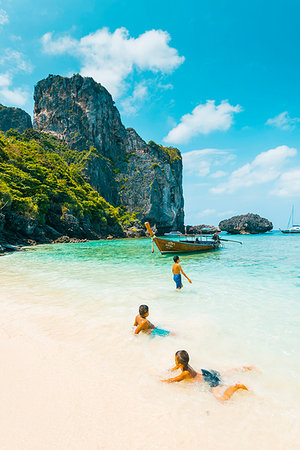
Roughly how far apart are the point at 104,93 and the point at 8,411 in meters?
98.8

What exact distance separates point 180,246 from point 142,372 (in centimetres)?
1757

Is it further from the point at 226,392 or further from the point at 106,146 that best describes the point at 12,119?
the point at 226,392

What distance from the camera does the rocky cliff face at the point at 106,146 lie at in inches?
3123

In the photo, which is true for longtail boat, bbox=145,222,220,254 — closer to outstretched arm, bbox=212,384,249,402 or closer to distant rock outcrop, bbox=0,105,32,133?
outstretched arm, bbox=212,384,249,402

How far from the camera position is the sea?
2.31m

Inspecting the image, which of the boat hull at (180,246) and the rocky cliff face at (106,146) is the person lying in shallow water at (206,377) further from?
the rocky cliff face at (106,146)

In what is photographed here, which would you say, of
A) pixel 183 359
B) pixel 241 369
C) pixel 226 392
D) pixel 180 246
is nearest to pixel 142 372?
pixel 183 359

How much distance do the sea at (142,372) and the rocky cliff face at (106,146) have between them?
7190 cm

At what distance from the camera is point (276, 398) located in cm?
301

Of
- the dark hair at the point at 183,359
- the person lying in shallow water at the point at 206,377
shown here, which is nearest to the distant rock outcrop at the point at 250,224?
the person lying in shallow water at the point at 206,377

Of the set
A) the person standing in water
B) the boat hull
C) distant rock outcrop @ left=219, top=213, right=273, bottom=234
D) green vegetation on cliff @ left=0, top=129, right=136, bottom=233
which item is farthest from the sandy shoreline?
distant rock outcrop @ left=219, top=213, right=273, bottom=234

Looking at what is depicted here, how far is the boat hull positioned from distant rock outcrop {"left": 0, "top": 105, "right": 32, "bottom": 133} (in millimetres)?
93441

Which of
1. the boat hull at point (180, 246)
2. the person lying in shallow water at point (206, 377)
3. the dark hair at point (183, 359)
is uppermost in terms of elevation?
the boat hull at point (180, 246)

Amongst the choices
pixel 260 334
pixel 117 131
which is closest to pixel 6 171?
pixel 260 334
